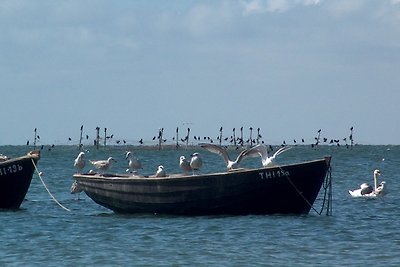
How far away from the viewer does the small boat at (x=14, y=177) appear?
29906mm

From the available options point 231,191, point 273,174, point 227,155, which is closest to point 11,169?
point 227,155

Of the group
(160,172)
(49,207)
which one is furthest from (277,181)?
(49,207)

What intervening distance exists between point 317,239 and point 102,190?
24.2 feet

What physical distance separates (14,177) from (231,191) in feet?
21.1

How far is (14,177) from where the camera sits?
3009 cm

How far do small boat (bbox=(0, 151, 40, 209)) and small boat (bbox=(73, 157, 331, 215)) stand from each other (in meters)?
2.89

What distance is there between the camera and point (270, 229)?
83.3ft

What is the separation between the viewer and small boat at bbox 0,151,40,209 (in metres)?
29.9

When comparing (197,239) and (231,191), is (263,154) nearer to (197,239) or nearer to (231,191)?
(231,191)

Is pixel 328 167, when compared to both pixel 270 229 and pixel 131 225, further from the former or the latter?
pixel 131 225

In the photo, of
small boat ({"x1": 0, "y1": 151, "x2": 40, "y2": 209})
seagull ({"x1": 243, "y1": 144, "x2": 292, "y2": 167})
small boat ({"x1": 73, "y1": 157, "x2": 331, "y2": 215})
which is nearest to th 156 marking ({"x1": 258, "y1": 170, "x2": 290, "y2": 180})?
small boat ({"x1": 73, "y1": 157, "x2": 331, "y2": 215})

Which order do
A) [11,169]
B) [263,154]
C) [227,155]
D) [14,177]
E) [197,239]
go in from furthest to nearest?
[14,177] < [11,169] < [227,155] < [263,154] < [197,239]

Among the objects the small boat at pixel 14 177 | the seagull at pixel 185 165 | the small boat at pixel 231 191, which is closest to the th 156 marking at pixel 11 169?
the small boat at pixel 14 177

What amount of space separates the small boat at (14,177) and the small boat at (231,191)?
2890mm
